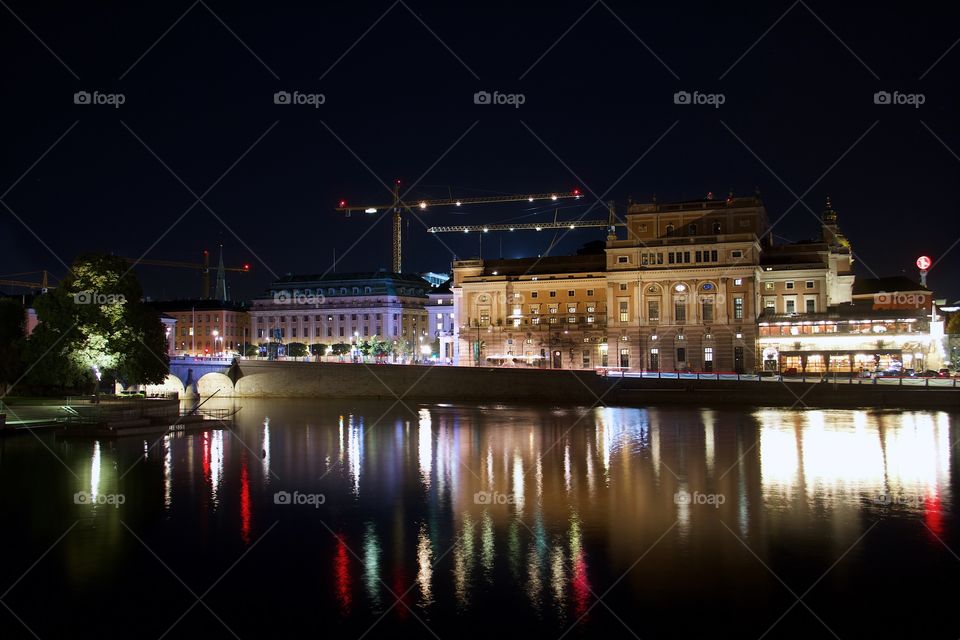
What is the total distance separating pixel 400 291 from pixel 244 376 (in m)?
76.8

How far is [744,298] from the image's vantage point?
9644cm

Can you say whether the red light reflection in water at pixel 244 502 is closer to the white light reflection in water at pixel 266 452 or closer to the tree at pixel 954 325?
the white light reflection in water at pixel 266 452

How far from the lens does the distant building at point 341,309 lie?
170 meters

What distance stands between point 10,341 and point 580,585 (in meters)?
68.0

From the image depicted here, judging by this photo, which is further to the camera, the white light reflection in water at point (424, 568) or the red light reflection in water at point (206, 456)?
the red light reflection in water at point (206, 456)

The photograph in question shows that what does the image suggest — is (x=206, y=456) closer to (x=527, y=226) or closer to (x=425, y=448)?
(x=425, y=448)

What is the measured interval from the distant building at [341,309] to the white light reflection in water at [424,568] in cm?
13802

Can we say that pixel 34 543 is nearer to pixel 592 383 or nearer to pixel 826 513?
pixel 826 513

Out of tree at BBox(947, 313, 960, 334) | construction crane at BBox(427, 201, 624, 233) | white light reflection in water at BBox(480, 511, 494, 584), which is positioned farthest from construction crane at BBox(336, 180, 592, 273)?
white light reflection in water at BBox(480, 511, 494, 584)

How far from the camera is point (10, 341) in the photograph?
75.2m

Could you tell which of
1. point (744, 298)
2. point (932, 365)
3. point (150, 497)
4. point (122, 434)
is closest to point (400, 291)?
point (744, 298)

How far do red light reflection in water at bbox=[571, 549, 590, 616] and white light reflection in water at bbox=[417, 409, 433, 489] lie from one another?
13610 mm

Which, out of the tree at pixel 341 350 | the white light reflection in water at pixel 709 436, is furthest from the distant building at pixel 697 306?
the tree at pixel 341 350

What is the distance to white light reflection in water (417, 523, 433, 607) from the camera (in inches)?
879
